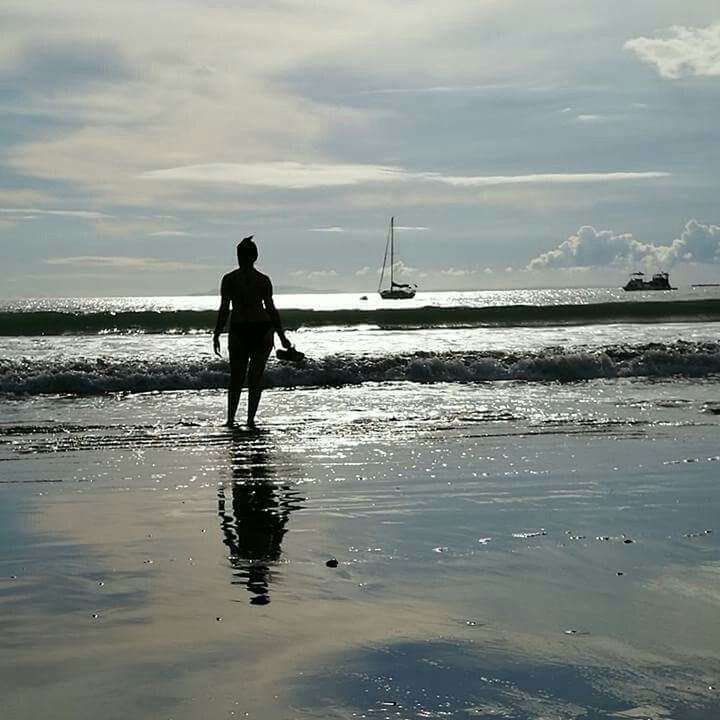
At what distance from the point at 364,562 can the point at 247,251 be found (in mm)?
6777

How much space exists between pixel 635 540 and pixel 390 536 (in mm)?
1271

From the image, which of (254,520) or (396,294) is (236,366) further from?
(396,294)

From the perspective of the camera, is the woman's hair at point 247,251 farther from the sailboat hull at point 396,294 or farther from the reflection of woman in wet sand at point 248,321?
the sailboat hull at point 396,294

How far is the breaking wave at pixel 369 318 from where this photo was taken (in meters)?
35.4

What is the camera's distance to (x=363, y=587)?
4637mm

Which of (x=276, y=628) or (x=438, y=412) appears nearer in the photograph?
(x=276, y=628)

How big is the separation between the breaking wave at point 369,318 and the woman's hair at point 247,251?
23018mm

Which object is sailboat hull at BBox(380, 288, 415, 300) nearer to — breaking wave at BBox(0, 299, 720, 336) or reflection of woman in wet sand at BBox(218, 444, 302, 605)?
breaking wave at BBox(0, 299, 720, 336)

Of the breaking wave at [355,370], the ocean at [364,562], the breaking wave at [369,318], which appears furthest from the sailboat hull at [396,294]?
the ocean at [364,562]

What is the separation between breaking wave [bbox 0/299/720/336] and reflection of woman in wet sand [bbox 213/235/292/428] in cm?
2285

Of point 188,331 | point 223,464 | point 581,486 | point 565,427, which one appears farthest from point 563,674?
point 188,331

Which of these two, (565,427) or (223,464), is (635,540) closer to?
(223,464)

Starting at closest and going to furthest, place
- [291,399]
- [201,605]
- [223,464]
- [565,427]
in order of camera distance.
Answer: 1. [201,605]
2. [223,464]
3. [565,427]
4. [291,399]

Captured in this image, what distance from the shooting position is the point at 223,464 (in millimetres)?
8555
